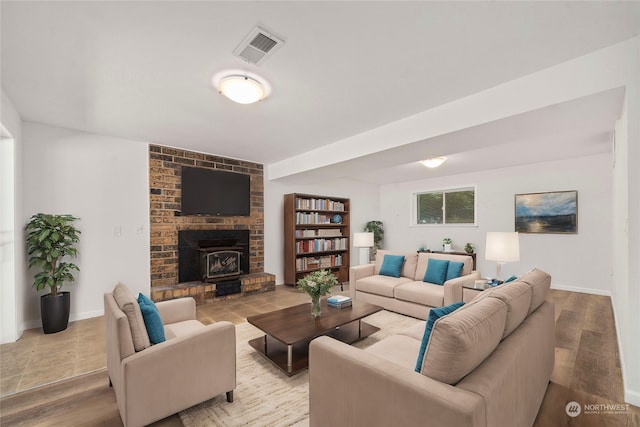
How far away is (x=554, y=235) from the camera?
5.11 metres

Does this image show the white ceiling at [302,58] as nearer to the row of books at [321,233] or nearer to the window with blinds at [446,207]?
the row of books at [321,233]

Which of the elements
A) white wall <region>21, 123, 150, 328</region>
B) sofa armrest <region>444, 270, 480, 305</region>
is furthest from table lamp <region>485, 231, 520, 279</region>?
white wall <region>21, 123, 150, 328</region>

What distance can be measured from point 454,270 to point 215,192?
12.6 ft

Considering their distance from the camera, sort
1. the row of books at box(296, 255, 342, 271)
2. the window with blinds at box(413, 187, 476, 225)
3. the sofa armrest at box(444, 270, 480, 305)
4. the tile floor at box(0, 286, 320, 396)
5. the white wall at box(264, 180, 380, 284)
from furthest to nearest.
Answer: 1. the window with blinds at box(413, 187, 476, 225)
2. the row of books at box(296, 255, 342, 271)
3. the white wall at box(264, 180, 380, 284)
4. the sofa armrest at box(444, 270, 480, 305)
5. the tile floor at box(0, 286, 320, 396)

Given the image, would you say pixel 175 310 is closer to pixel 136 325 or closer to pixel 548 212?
pixel 136 325

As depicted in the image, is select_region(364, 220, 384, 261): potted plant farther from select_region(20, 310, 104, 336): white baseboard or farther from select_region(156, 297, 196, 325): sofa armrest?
select_region(20, 310, 104, 336): white baseboard

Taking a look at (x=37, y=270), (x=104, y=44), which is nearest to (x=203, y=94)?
(x=104, y=44)

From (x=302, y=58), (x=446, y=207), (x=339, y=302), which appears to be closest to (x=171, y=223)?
(x=339, y=302)

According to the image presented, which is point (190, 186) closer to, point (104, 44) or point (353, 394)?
point (104, 44)

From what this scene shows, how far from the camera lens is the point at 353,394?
4.40 feet

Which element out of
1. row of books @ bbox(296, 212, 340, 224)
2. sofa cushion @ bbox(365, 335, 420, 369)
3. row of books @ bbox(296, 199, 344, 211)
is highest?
row of books @ bbox(296, 199, 344, 211)

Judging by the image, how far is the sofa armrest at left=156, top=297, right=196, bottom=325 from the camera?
250cm

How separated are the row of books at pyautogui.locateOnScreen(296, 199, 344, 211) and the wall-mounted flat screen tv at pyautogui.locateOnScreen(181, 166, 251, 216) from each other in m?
1.07

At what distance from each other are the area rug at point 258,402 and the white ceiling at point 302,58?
96.5 inches
